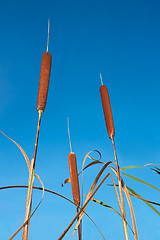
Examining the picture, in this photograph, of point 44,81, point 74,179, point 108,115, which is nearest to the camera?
point 44,81

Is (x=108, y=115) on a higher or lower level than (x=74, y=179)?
higher

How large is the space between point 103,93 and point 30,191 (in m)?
1.43

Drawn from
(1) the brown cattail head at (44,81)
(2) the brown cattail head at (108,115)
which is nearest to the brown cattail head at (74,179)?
(2) the brown cattail head at (108,115)

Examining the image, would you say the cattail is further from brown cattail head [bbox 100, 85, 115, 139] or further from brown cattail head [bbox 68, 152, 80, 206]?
brown cattail head [bbox 68, 152, 80, 206]

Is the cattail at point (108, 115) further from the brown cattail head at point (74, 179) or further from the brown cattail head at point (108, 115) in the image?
the brown cattail head at point (74, 179)

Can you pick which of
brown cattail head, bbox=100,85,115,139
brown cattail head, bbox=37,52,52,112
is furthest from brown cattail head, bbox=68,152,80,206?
brown cattail head, bbox=37,52,52,112

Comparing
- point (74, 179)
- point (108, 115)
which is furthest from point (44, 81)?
point (74, 179)

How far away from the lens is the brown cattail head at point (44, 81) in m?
1.89

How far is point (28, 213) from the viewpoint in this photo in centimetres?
140

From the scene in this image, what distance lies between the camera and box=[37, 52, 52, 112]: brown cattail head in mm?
1886

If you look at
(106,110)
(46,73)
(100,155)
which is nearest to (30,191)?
(46,73)

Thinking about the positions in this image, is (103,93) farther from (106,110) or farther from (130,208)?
Answer: (130,208)

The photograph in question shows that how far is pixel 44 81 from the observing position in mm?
1993

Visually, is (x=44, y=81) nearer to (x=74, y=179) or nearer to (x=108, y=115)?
(x=108, y=115)
